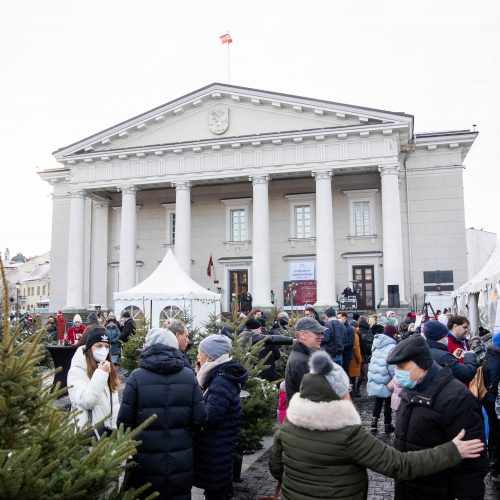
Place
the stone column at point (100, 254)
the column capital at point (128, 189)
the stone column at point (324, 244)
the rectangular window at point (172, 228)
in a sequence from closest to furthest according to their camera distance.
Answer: the stone column at point (324, 244) < the column capital at point (128, 189) < the rectangular window at point (172, 228) < the stone column at point (100, 254)

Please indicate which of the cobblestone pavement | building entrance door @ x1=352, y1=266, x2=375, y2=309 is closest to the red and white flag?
building entrance door @ x1=352, y1=266, x2=375, y2=309

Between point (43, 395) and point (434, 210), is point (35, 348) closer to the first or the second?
point (43, 395)

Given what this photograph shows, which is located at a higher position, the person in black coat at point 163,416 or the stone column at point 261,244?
the stone column at point 261,244

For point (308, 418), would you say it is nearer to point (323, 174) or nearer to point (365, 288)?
point (323, 174)

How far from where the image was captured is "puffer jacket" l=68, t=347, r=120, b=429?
15.0 feet

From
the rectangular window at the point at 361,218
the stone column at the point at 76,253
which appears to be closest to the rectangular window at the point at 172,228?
the stone column at the point at 76,253

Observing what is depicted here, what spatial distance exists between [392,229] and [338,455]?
24.7 m

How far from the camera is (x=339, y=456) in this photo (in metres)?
2.98

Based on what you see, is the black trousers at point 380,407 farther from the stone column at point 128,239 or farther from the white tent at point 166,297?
the stone column at point 128,239

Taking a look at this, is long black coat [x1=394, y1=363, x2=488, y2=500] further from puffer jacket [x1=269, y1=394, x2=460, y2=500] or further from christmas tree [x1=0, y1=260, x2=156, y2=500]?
christmas tree [x1=0, y1=260, x2=156, y2=500]

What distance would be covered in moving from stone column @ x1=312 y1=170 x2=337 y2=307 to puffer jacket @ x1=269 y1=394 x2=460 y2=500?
24080 millimetres

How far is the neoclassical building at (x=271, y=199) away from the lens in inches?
1089

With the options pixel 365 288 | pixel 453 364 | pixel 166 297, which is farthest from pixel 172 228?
pixel 453 364

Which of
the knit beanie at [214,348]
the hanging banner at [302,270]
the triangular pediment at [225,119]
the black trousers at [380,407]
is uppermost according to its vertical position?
the triangular pediment at [225,119]
